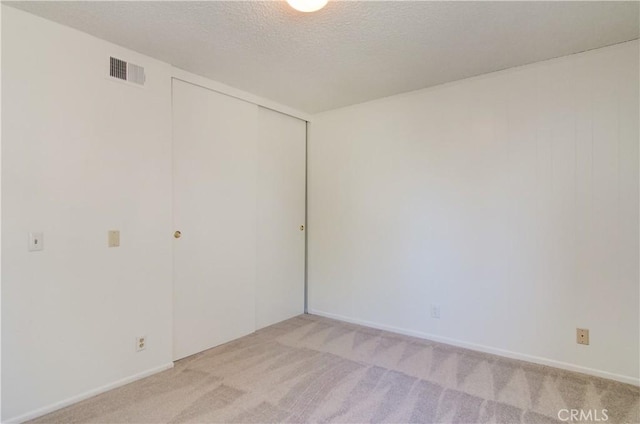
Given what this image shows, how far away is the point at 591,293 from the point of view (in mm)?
2557

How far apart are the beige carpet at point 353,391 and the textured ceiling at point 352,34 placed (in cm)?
243

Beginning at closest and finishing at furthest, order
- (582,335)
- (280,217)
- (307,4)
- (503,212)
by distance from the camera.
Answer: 1. (307,4)
2. (582,335)
3. (503,212)
4. (280,217)

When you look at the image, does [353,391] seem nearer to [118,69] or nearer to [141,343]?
[141,343]

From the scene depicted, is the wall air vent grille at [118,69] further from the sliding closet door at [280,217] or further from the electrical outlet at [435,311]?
the electrical outlet at [435,311]

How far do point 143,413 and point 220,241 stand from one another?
Answer: 149 centimetres

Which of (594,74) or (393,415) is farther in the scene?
(594,74)

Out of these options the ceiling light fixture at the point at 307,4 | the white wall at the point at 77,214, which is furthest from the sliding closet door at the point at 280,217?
the ceiling light fixture at the point at 307,4

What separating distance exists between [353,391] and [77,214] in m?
2.21

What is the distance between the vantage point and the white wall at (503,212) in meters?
2.48

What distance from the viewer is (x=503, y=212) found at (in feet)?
9.57

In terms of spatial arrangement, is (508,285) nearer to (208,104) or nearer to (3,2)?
(208,104)

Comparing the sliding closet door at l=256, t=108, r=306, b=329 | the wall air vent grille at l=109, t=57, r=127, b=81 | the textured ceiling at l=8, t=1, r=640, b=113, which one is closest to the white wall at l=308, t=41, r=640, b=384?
the textured ceiling at l=8, t=1, r=640, b=113

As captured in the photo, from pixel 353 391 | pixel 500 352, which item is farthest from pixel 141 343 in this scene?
pixel 500 352

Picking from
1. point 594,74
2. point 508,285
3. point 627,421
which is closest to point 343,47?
point 594,74
